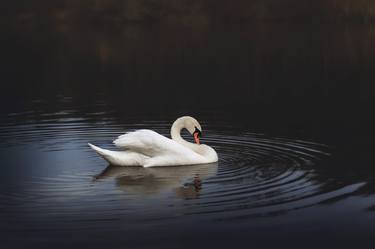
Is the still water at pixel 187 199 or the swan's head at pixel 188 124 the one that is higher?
the swan's head at pixel 188 124

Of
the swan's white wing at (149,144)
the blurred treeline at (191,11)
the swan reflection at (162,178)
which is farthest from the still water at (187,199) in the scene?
the blurred treeline at (191,11)

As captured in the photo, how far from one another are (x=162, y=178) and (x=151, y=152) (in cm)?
103

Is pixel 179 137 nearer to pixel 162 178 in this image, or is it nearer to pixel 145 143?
pixel 145 143

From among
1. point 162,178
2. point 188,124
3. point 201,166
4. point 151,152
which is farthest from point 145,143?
point 188,124

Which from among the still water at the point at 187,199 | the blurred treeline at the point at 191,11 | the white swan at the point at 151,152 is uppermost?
the blurred treeline at the point at 191,11

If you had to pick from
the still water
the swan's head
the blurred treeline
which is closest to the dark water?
the still water

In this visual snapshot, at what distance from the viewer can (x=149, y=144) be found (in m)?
18.1

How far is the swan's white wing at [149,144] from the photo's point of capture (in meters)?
18.0

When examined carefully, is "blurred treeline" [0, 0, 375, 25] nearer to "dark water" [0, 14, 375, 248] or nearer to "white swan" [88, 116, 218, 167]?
"dark water" [0, 14, 375, 248]

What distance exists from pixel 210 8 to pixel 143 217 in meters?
104

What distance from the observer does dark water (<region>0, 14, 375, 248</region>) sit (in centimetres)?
1370

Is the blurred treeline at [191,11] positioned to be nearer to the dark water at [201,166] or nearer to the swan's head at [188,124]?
the dark water at [201,166]

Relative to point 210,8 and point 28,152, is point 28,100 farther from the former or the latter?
point 210,8

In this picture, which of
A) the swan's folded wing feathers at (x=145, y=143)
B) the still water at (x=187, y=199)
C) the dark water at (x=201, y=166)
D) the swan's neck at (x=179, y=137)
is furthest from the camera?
the swan's neck at (x=179, y=137)
